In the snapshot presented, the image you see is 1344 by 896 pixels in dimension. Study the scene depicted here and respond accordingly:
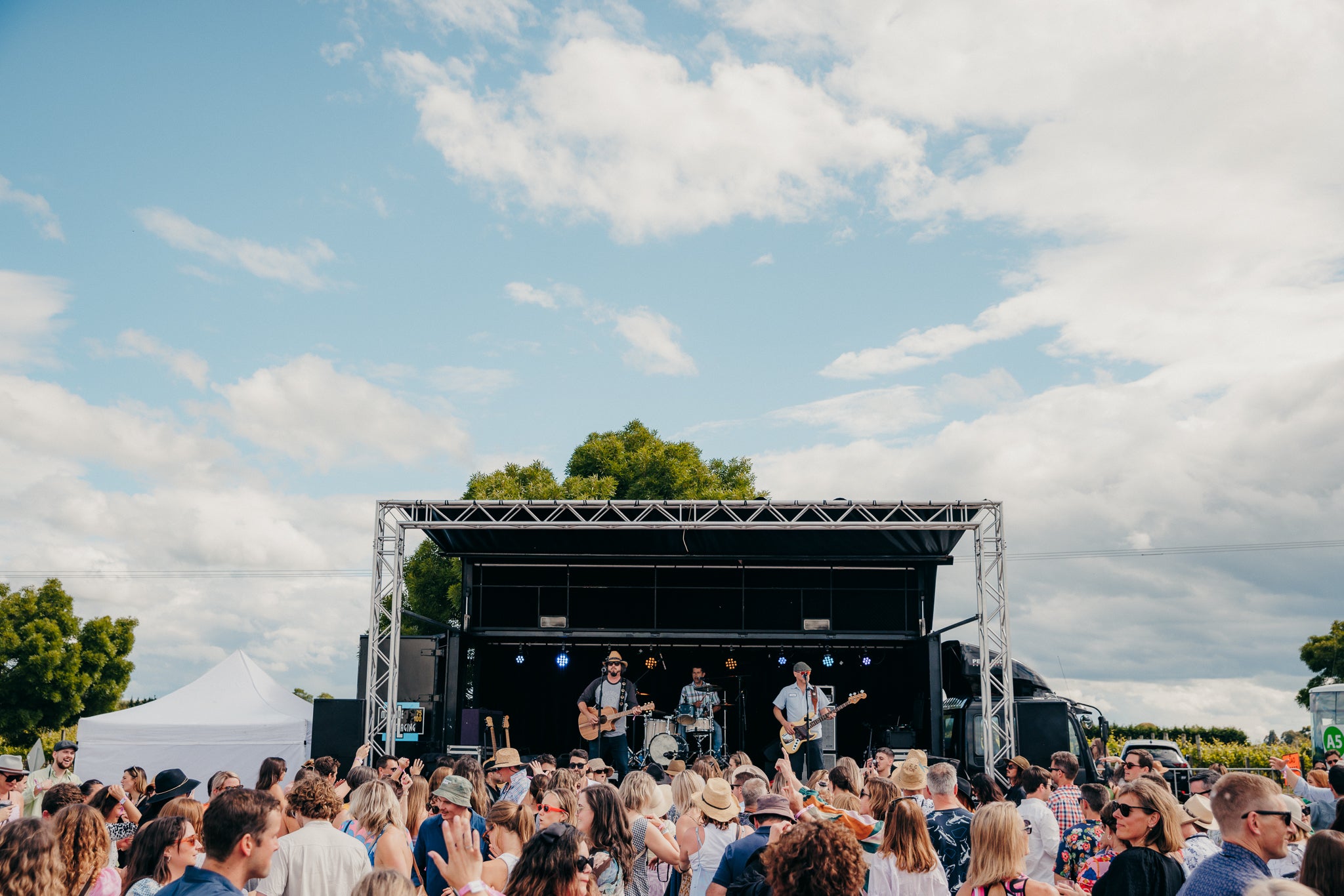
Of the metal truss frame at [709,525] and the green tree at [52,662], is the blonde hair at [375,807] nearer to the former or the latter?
the metal truss frame at [709,525]

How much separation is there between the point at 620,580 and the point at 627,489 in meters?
10.7

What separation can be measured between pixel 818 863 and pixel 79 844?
8.39 ft

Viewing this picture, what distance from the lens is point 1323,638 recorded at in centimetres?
3762

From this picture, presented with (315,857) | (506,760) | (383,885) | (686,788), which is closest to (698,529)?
(506,760)

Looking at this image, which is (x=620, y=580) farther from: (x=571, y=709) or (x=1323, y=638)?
(x=1323, y=638)

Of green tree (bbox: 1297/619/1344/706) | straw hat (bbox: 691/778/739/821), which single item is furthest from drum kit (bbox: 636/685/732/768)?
green tree (bbox: 1297/619/1344/706)

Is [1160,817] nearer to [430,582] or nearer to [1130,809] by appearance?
[1130,809]

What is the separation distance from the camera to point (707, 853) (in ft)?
14.0

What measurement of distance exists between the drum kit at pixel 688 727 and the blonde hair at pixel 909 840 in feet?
33.2

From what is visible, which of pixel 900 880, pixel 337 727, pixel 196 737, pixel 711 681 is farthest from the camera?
pixel 711 681

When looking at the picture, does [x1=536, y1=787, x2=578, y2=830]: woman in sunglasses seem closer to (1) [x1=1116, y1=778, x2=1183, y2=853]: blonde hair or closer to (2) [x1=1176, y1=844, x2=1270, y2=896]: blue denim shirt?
(1) [x1=1116, y1=778, x2=1183, y2=853]: blonde hair

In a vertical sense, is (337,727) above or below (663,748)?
above

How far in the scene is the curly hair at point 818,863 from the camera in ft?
9.43

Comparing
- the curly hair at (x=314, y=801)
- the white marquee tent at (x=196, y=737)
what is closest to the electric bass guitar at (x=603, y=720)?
the white marquee tent at (x=196, y=737)
